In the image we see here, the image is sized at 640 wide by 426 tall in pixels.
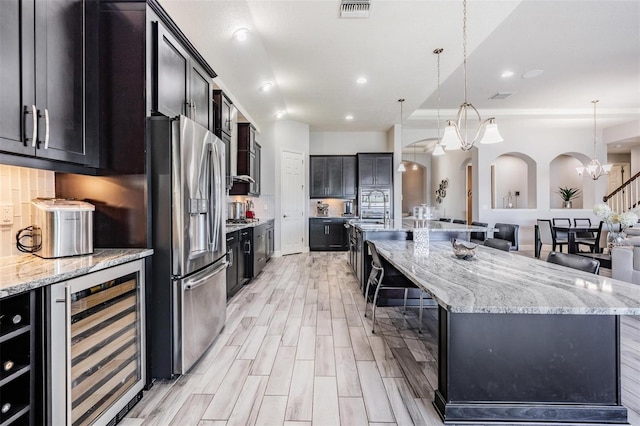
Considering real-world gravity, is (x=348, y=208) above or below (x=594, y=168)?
below

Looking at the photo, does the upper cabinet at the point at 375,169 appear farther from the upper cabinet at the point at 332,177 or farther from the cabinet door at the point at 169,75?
the cabinet door at the point at 169,75

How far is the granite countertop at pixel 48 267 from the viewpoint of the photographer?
115 cm

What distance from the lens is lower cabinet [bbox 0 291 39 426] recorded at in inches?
44.5

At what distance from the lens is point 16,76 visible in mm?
1353

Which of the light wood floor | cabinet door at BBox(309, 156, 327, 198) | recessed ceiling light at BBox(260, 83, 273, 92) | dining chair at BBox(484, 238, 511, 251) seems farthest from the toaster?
cabinet door at BBox(309, 156, 327, 198)

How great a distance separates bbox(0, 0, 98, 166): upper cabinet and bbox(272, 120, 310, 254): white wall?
5.24 m

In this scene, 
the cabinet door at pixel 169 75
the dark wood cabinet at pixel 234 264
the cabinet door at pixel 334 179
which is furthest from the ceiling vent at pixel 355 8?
the cabinet door at pixel 334 179

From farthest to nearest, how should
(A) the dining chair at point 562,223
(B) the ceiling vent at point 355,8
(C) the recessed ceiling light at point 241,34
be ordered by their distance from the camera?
(A) the dining chair at point 562,223
(C) the recessed ceiling light at point 241,34
(B) the ceiling vent at point 355,8

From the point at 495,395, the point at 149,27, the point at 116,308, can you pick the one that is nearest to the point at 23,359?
the point at 116,308

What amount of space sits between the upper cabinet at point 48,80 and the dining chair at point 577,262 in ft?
10.4

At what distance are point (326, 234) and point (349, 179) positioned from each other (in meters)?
1.59

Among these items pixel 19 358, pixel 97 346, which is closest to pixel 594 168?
pixel 97 346

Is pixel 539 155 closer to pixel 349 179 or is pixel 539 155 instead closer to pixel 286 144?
pixel 349 179

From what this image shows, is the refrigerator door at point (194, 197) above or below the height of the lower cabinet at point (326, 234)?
above
